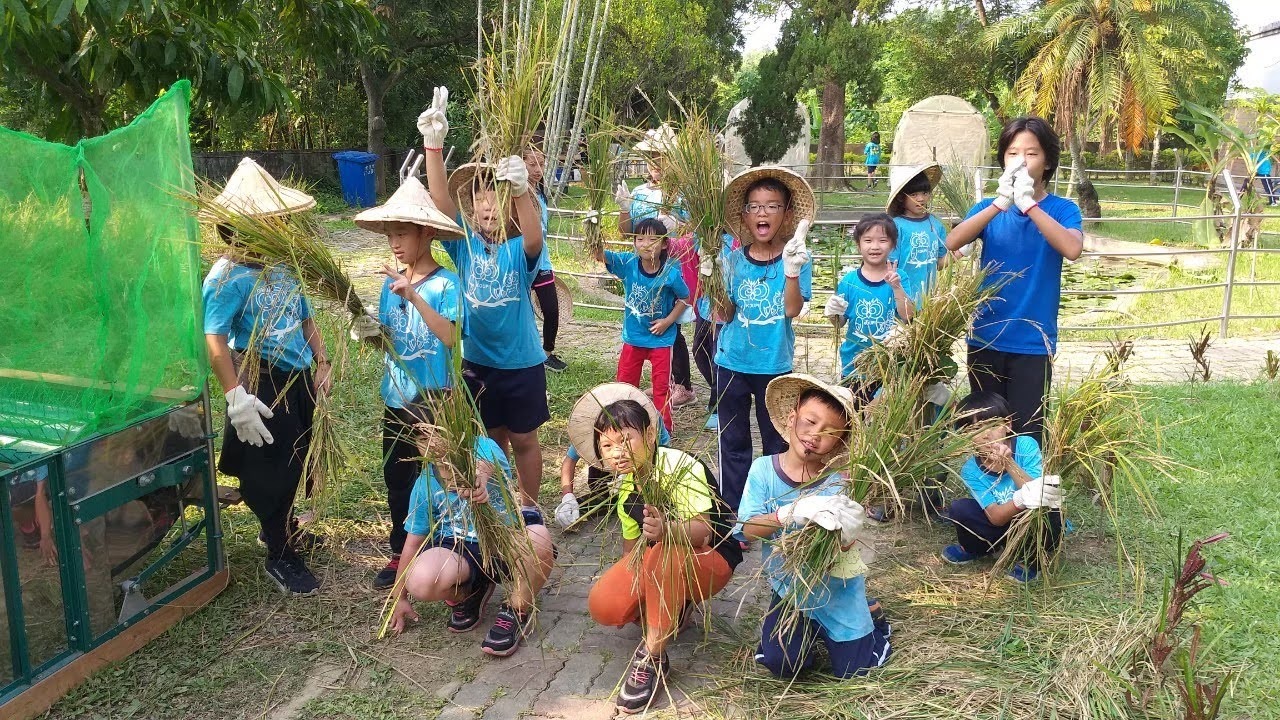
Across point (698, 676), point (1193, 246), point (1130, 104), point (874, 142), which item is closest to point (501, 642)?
point (698, 676)

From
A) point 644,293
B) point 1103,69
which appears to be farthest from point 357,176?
point 1103,69

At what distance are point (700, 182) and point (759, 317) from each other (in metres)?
0.52

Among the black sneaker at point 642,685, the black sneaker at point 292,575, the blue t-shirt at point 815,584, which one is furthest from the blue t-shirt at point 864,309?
the black sneaker at point 292,575

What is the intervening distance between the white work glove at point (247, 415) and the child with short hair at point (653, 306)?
6.29 feet

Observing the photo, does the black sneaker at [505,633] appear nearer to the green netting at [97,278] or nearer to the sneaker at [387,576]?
the sneaker at [387,576]

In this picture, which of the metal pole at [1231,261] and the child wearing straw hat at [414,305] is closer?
the child wearing straw hat at [414,305]

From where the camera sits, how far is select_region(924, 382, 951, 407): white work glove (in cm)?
301

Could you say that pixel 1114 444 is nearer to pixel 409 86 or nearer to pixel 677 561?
pixel 677 561

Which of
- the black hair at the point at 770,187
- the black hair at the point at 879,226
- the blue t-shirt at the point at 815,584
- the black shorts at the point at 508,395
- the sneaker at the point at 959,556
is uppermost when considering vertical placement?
the black hair at the point at 770,187

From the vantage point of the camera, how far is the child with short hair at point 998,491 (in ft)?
9.70

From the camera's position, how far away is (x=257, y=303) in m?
3.04

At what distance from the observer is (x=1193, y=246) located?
11.9 m

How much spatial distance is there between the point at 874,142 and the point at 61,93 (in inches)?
789

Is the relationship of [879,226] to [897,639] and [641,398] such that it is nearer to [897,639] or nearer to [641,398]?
[641,398]
